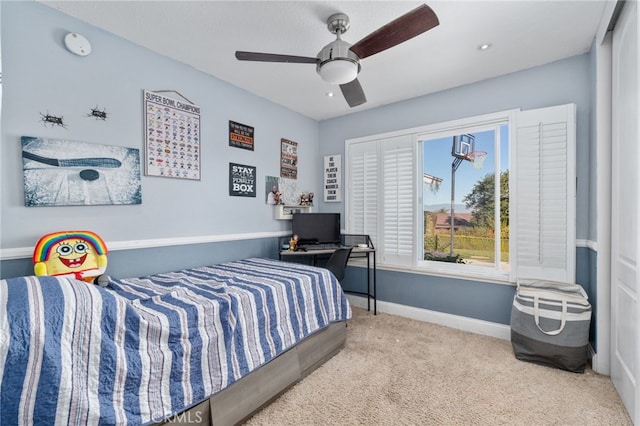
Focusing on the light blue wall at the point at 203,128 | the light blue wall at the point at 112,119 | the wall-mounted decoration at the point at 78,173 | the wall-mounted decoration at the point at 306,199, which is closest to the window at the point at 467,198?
the light blue wall at the point at 203,128

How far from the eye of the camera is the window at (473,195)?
2.43 m

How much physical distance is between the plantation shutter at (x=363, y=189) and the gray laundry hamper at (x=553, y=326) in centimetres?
164

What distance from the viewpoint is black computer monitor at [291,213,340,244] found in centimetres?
342

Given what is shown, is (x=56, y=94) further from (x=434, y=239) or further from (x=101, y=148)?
(x=434, y=239)

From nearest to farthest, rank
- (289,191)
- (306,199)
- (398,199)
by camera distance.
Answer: (398,199)
(289,191)
(306,199)

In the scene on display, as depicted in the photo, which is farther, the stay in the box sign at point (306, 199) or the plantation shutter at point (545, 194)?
the stay in the box sign at point (306, 199)

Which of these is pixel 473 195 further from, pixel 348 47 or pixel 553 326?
pixel 348 47

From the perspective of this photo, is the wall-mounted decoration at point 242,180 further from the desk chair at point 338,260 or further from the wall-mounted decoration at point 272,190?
the desk chair at point 338,260

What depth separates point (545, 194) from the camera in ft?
8.07

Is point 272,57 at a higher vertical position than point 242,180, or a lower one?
higher

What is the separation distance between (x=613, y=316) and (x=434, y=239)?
63.3 inches

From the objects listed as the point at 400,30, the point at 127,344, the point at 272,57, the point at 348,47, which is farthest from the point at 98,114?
the point at 400,30

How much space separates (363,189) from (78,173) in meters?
2.79

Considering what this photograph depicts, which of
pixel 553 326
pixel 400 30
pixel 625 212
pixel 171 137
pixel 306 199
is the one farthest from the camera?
pixel 306 199
